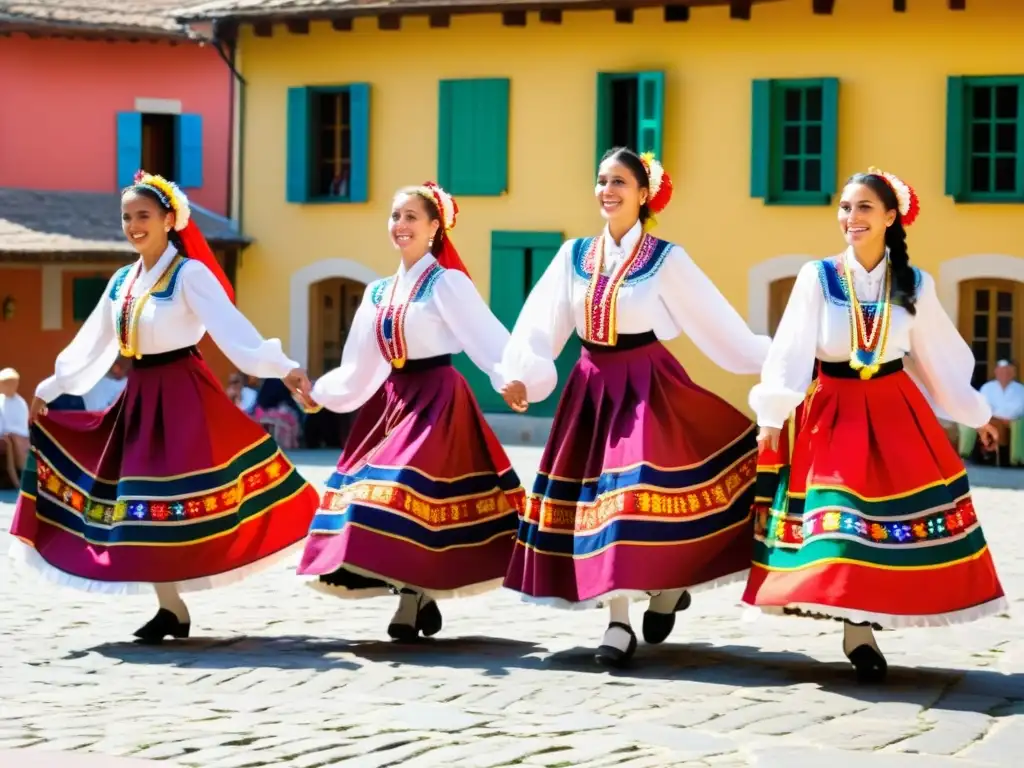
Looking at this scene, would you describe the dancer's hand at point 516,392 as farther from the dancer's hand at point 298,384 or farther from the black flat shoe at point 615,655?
the black flat shoe at point 615,655

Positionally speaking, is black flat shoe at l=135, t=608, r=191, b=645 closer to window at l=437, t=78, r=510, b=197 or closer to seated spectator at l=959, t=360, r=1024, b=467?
seated spectator at l=959, t=360, r=1024, b=467

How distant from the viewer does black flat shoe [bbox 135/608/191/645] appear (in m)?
9.02

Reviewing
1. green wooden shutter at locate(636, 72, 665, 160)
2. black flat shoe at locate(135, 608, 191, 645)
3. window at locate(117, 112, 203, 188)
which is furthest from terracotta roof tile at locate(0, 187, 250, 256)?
black flat shoe at locate(135, 608, 191, 645)

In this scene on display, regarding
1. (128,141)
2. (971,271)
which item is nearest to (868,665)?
(971,271)

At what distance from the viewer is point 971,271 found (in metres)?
21.9

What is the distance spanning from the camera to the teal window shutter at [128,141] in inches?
1094

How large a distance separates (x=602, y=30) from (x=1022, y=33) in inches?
175

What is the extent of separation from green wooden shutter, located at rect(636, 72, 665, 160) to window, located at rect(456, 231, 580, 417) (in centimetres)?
154

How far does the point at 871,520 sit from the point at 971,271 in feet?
47.1

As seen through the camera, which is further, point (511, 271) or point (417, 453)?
point (511, 271)

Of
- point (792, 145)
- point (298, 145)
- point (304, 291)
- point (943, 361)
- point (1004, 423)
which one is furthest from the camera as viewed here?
point (304, 291)

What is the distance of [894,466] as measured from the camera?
26.3 feet

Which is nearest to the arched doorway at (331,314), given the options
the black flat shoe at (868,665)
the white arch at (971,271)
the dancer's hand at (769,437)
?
the white arch at (971,271)

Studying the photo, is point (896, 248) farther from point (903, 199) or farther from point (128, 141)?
point (128, 141)
